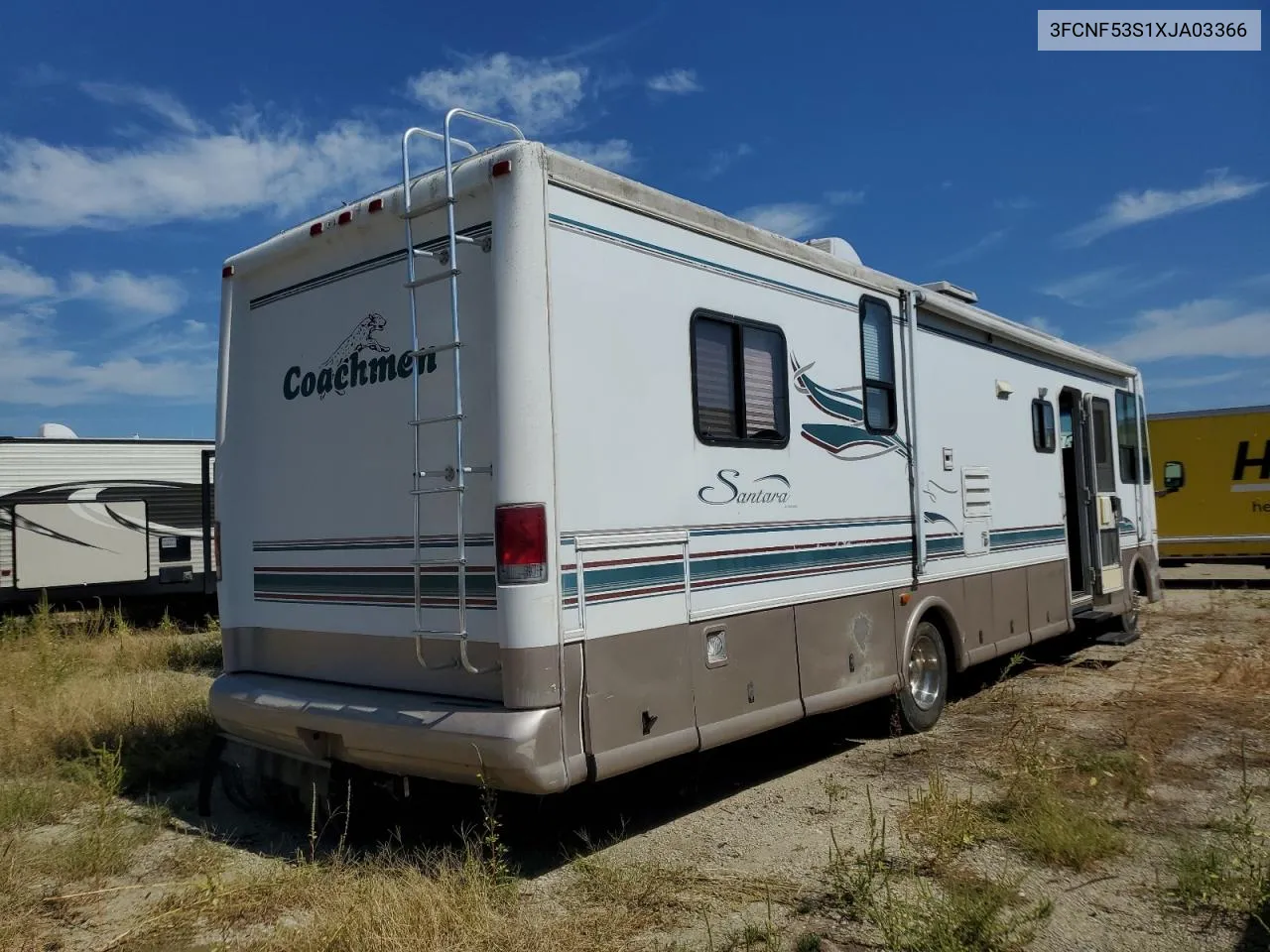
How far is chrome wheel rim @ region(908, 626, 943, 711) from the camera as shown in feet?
22.8

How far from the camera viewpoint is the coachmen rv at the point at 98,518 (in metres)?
13.3

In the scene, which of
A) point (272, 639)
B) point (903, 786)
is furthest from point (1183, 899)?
point (272, 639)

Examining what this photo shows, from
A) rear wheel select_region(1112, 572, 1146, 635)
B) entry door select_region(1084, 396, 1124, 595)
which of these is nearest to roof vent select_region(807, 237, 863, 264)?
entry door select_region(1084, 396, 1124, 595)

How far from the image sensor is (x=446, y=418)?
14.4 feet

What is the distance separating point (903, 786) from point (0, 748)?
17.7ft

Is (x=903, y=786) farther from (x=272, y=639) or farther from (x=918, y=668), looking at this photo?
(x=272, y=639)

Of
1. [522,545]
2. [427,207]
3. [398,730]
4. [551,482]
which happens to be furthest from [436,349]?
[398,730]

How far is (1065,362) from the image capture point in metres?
9.56

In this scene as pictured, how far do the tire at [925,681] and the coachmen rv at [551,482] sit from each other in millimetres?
71

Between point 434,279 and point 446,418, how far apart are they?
0.60 meters

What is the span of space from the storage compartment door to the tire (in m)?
11.0

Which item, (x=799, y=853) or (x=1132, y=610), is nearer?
(x=799, y=853)

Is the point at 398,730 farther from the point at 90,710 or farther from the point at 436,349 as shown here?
the point at 90,710

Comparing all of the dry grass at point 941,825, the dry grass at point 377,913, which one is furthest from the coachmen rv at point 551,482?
the dry grass at point 941,825
